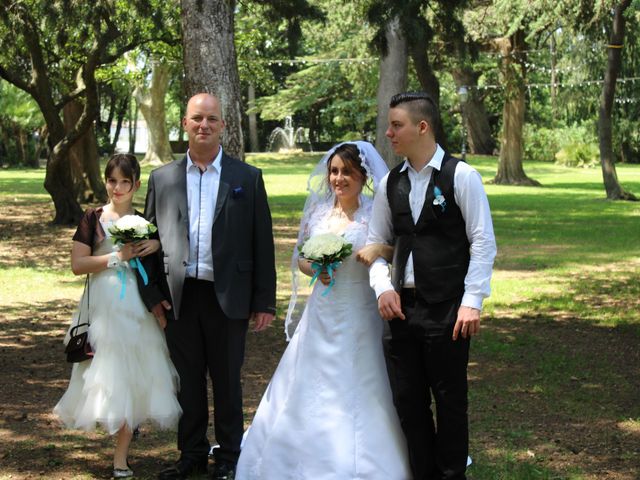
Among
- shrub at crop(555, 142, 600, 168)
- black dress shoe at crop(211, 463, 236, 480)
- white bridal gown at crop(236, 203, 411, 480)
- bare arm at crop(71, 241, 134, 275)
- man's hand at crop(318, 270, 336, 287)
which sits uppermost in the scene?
bare arm at crop(71, 241, 134, 275)

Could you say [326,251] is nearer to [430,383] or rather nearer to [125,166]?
[430,383]

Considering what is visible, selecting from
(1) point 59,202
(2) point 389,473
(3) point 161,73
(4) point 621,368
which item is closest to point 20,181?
(3) point 161,73

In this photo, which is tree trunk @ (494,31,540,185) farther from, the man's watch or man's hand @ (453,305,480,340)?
man's hand @ (453,305,480,340)

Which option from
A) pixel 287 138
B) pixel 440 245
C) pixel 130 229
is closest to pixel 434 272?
pixel 440 245

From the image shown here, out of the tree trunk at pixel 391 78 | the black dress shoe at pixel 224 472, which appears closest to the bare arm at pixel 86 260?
the black dress shoe at pixel 224 472

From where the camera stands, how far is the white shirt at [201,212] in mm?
5637

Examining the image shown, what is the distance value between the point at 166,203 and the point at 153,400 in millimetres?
1095

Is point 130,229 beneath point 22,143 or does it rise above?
above

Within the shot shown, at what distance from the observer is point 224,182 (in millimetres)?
5703

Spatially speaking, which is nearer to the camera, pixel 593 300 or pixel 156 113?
pixel 593 300

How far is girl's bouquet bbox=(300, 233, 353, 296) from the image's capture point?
5562 mm

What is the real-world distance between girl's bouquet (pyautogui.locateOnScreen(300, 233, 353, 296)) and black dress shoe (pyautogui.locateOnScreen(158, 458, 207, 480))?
1.30 metres

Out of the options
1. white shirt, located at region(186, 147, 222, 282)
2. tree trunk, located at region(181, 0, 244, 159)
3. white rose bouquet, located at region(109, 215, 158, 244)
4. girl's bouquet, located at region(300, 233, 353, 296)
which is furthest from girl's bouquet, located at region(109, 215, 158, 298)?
tree trunk, located at region(181, 0, 244, 159)

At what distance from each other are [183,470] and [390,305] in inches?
62.7
